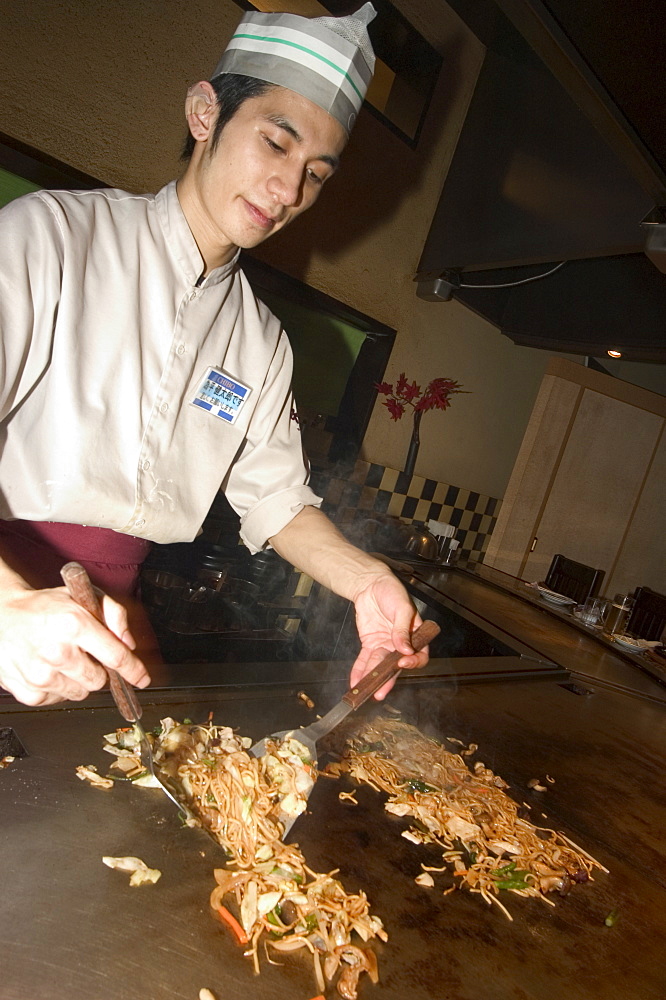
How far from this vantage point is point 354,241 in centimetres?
401

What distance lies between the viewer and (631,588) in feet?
22.7

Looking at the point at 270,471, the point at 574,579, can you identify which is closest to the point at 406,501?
the point at 574,579

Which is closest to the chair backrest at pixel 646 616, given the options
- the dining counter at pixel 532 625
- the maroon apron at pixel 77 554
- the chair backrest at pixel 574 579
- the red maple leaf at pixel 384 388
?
the chair backrest at pixel 574 579

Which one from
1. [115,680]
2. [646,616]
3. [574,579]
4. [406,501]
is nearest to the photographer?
[115,680]

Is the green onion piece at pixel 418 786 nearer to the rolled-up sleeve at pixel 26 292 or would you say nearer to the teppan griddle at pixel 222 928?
the teppan griddle at pixel 222 928

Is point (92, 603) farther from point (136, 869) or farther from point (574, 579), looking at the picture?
point (574, 579)

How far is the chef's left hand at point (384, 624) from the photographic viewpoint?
141 cm

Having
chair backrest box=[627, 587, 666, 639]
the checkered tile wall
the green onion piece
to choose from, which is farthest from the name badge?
chair backrest box=[627, 587, 666, 639]

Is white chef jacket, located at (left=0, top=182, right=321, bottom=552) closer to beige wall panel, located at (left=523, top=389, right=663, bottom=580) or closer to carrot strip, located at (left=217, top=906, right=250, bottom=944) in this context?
carrot strip, located at (left=217, top=906, right=250, bottom=944)

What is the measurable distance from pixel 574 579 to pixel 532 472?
1130mm

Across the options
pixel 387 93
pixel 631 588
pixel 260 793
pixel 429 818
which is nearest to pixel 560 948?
pixel 429 818

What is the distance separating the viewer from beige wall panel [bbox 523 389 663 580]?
19.8ft

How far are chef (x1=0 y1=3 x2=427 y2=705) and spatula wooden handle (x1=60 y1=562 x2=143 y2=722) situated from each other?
547 millimetres

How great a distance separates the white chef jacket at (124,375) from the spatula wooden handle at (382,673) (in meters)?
0.53
